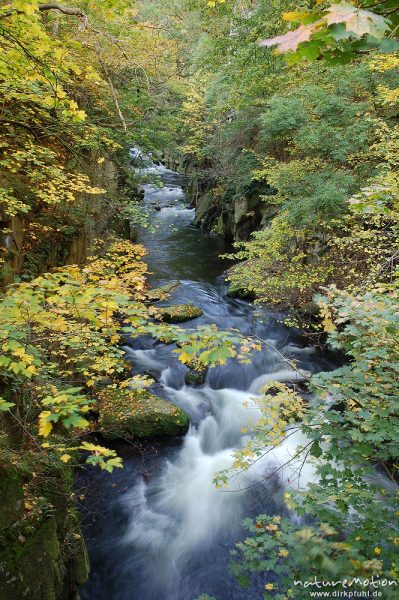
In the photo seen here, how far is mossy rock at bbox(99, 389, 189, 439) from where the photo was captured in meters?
6.61

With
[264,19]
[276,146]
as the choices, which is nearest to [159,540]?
[264,19]

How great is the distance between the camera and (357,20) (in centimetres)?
108

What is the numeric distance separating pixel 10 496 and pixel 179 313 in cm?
733

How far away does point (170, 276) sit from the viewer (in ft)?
45.9

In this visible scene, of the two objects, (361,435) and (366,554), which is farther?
(361,435)

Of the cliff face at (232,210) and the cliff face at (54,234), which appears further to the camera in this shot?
the cliff face at (232,210)

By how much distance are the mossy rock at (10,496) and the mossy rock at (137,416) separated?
2962 millimetres

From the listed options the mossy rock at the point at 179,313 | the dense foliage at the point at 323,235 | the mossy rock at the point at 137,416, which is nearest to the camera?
the dense foliage at the point at 323,235

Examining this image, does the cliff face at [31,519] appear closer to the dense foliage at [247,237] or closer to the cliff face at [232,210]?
the dense foliage at [247,237]

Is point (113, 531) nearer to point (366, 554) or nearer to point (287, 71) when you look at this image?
point (366, 554)

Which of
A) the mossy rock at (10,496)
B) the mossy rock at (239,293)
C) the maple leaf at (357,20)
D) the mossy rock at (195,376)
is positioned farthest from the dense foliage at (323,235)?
the mossy rock at (10,496)

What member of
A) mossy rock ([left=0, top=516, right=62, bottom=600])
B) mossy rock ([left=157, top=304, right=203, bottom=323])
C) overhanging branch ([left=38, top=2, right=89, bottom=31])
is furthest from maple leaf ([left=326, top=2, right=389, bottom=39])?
mossy rock ([left=157, top=304, right=203, bottom=323])

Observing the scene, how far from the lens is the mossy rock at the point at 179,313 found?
1026cm

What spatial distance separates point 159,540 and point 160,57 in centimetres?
1172
